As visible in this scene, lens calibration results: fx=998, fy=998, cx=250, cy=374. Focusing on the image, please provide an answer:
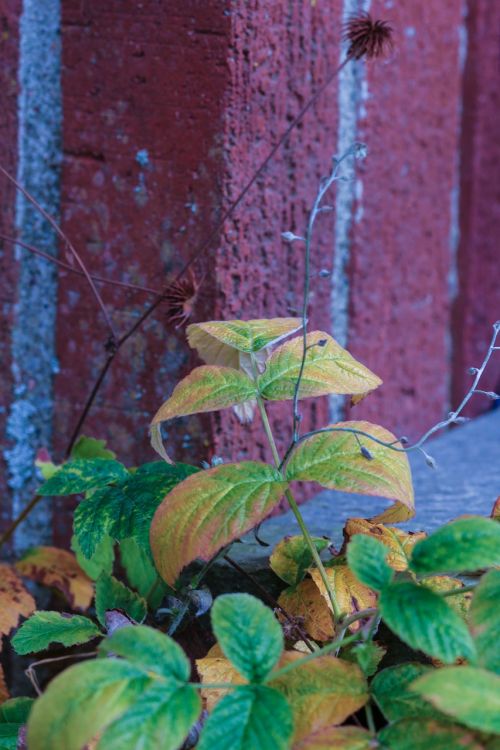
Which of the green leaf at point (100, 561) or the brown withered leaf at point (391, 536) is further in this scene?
the green leaf at point (100, 561)

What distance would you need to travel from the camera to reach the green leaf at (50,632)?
3.13ft

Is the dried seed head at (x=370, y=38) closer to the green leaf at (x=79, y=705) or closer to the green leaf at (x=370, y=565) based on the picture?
the green leaf at (x=370, y=565)

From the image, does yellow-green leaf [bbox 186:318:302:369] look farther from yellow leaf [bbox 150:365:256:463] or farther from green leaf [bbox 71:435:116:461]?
green leaf [bbox 71:435:116:461]

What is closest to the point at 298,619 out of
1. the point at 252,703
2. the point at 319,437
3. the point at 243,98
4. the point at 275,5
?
→ the point at 319,437

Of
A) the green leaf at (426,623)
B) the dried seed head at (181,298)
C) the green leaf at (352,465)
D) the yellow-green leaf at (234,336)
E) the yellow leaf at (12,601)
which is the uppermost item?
the dried seed head at (181,298)

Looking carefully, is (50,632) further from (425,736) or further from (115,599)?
(425,736)

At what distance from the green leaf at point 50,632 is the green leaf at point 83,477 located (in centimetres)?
14

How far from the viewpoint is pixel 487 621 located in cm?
76

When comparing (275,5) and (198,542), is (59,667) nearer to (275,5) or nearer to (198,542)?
(198,542)

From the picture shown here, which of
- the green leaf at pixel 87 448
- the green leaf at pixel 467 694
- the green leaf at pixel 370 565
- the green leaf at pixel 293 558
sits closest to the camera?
the green leaf at pixel 467 694

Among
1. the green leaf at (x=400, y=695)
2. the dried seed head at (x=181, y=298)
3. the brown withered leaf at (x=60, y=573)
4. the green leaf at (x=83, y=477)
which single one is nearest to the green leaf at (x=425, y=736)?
the green leaf at (x=400, y=695)

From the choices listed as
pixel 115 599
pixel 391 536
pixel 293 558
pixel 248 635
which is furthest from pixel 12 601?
pixel 248 635

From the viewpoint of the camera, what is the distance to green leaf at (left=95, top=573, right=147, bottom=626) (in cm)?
105

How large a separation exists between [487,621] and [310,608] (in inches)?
12.0
